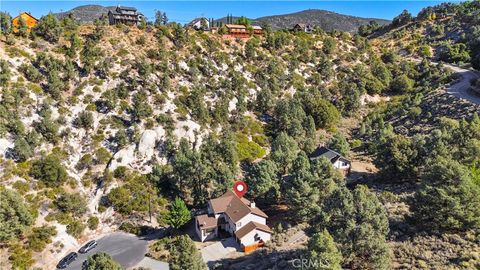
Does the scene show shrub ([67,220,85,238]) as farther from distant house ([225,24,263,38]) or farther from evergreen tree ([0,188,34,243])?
distant house ([225,24,263,38])

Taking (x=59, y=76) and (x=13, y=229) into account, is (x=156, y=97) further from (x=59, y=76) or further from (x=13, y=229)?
(x=13, y=229)

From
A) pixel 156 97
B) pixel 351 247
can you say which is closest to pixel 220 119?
pixel 156 97

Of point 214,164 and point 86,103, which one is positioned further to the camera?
point 86,103

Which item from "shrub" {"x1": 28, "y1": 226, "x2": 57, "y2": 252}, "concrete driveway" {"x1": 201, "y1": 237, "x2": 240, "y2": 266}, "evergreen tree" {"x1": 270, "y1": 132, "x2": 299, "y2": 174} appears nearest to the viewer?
"concrete driveway" {"x1": 201, "y1": 237, "x2": 240, "y2": 266}

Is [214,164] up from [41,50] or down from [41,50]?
down

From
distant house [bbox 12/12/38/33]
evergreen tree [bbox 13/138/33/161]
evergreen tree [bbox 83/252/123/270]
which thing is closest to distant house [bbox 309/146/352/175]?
evergreen tree [bbox 83/252/123/270]

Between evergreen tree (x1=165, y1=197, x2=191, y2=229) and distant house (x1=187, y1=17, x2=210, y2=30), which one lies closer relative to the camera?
evergreen tree (x1=165, y1=197, x2=191, y2=229)

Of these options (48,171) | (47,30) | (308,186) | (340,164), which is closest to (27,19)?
(47,30)

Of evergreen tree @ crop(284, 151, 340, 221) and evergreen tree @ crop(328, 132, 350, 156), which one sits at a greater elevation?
evergreen tree @ crop(328, 132, 350, 156)
